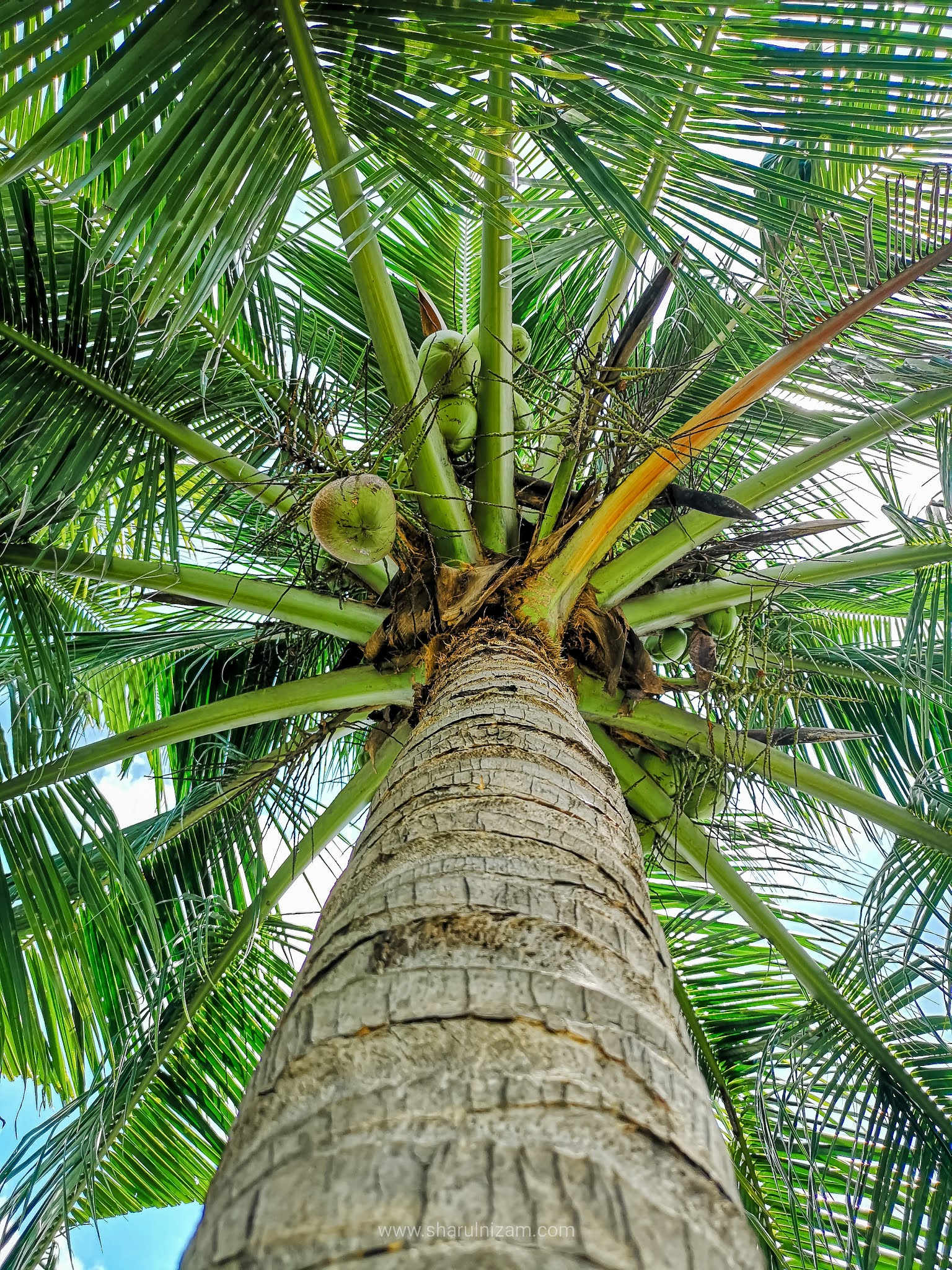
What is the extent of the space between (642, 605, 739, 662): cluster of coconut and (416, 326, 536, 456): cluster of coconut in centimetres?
80

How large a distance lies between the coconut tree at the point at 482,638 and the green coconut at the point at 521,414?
2.9 inches

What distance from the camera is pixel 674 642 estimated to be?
2732mm

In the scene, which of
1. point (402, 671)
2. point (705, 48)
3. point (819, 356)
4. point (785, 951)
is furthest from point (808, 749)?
point (705, 48)

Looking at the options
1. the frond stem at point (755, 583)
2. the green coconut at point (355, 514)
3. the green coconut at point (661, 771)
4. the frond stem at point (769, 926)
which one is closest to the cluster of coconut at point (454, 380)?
the frond stem at point (755, 583)

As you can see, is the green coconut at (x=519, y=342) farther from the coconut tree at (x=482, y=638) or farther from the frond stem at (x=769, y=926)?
the frond stem at (x=769, y=926)

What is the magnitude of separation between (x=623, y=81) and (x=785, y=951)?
212 cm

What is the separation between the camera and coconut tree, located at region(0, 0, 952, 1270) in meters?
0.66

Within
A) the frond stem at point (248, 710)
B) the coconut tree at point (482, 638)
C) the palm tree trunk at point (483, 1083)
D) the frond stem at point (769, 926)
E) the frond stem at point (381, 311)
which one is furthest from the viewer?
the frond stem at point (769, 926)

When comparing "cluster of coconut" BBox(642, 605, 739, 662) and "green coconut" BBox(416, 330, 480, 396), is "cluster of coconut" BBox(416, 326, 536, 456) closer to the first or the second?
"green coconut" BBox(416, 330, 480, 396)

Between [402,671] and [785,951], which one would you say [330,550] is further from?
[785,951]

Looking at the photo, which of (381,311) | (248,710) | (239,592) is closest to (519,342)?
(381,311)

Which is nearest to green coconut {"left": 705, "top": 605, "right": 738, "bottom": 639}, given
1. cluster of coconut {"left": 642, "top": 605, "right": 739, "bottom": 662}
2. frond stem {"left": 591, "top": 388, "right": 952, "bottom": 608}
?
cluster of coconut {"left": 642, "top": 605, "right": 739, "bottom": 662}

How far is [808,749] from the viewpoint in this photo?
13.6 ft

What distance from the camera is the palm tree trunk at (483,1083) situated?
1.61ft
